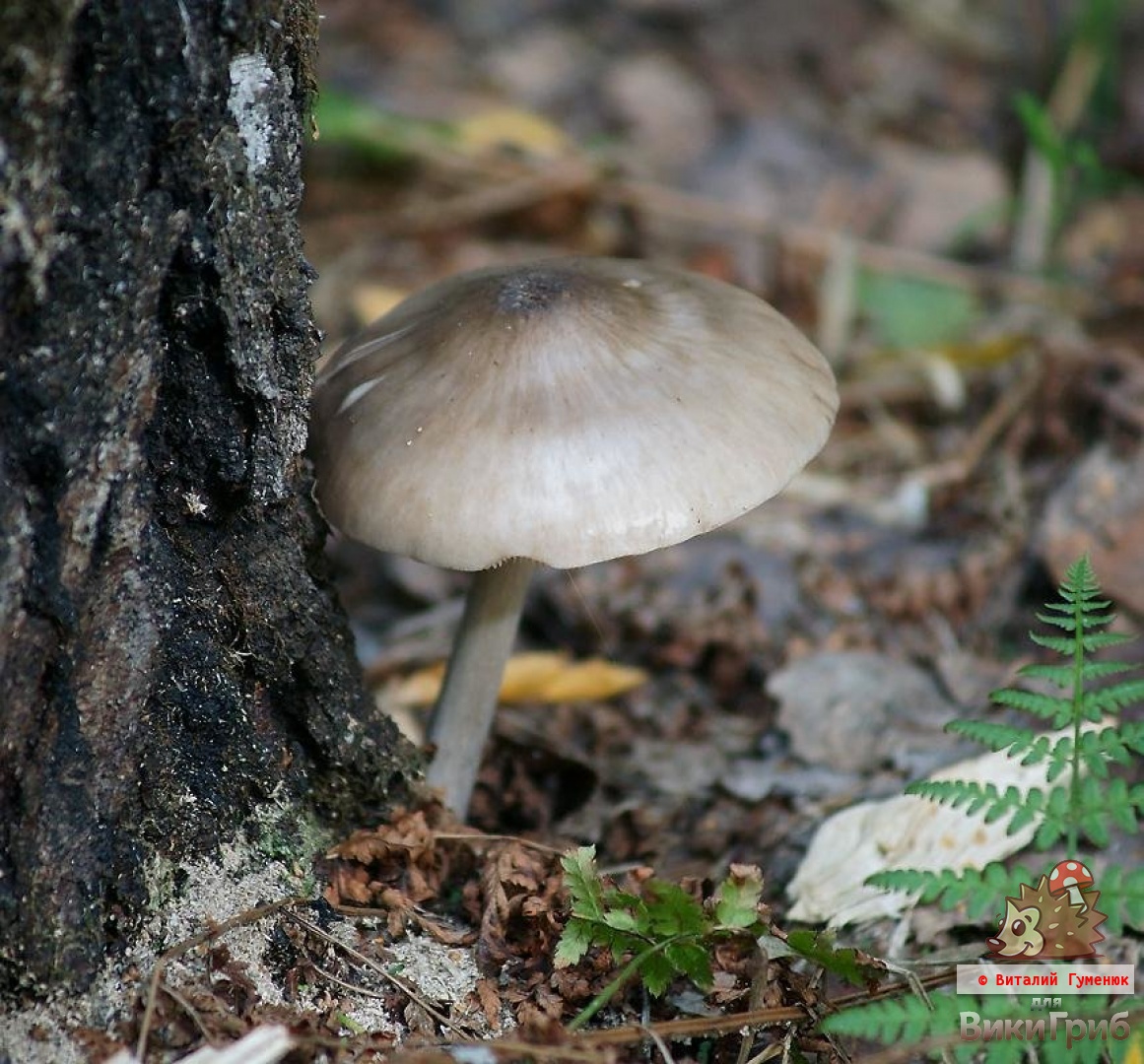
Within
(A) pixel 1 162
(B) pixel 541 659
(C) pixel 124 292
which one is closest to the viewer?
(A) pixel 1 162

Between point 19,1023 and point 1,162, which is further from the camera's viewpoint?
point 19,1023

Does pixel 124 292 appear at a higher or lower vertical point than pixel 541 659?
higher

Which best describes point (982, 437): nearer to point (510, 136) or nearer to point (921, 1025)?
point (510, 136)

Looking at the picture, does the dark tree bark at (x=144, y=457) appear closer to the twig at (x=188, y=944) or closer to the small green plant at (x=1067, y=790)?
the twig at (x=188, y=944)

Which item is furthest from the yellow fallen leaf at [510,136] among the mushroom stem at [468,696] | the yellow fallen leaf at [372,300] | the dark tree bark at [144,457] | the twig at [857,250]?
the dark tree bark at [144,457]

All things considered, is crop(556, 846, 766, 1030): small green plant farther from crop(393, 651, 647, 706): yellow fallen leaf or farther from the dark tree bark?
crop(393, 651, 647, 706): yellow fallen leaf

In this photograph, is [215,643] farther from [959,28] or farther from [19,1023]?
[959,28]

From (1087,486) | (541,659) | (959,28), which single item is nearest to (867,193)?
(959,28)
